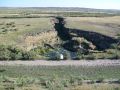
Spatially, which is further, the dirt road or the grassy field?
the dirt road

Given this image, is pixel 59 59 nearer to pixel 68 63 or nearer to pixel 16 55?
pixel 68 63

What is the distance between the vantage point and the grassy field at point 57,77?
83.1ft

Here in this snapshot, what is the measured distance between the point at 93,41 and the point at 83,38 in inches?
62.0

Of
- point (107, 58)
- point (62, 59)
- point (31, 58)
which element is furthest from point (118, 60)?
point (31, 58)

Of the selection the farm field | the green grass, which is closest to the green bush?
the farm field

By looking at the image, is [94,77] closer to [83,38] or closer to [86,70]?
[86,70]

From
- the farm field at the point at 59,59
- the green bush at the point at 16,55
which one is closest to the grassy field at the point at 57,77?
the farm field at the point at 59,59

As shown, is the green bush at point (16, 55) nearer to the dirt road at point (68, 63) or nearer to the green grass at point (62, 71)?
the dirt road at point (68, 63)

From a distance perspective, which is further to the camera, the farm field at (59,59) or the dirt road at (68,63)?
the dirt road at (68,63)

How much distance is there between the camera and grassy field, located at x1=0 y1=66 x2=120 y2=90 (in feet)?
83.1

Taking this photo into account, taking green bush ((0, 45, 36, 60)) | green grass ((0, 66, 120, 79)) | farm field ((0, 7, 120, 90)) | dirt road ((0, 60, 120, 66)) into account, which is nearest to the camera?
farm field ((0, 7, 120, 90))

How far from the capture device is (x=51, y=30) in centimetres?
6531

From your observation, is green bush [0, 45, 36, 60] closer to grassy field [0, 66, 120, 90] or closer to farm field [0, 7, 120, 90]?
farm field [0, 7, 120, 90]

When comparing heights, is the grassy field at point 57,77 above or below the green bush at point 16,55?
above
